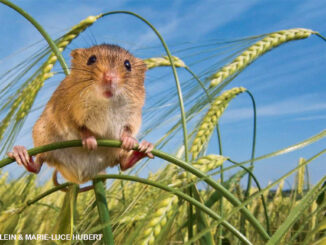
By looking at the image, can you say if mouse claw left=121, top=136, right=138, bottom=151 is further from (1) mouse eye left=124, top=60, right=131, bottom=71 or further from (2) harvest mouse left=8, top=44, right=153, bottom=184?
(1) mouse eye left=124, top=60, right=131, bottom=71

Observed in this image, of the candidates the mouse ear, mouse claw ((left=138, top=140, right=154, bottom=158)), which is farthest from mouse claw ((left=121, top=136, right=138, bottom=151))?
the mouse ear

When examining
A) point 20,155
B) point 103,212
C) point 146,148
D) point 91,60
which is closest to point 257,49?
point 91,60

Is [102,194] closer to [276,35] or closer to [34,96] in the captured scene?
[34,96]

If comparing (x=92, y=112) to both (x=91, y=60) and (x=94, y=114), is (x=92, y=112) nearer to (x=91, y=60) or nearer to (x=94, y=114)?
(x=94, y=114)

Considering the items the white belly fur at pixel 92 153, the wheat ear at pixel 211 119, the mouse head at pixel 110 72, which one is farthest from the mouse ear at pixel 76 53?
the wheat ear at pixel 211 119

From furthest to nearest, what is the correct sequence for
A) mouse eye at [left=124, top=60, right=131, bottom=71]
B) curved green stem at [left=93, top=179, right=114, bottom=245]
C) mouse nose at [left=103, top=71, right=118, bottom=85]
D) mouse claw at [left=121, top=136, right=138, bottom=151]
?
mouse eye at [left=124, top=60, right=131, bottom=71]
mouse nose at [left=103, top=71, right=118, bottom=85]
curved green stem at [left=93, top=179, right=114, bottom=245]
mouse claw at [left=121, top=136, right=138, bottom=151]

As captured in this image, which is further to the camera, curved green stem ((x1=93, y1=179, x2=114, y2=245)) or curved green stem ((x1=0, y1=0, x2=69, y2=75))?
curved green stem ((x1=0, y1=0, x2=69, y2=75))

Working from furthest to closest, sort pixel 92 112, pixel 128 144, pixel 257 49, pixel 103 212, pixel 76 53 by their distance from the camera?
pixel 257 49 → pixel 76 53 → pixel 92 112 → pixel 103 212 → pixel 128 144
